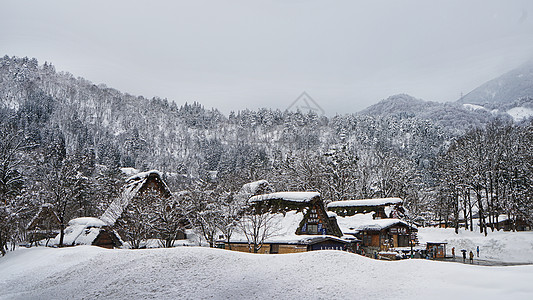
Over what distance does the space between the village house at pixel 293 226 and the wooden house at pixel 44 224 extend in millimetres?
21474

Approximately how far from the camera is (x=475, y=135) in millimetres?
56188

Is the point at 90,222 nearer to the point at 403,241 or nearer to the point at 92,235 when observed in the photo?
the point at 92,235

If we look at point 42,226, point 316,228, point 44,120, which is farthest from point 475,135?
point 44,120

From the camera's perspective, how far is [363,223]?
47.7 meters

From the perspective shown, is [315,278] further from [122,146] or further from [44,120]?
[122,146]

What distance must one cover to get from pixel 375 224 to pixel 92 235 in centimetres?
3319

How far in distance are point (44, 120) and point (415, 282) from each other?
17894cm

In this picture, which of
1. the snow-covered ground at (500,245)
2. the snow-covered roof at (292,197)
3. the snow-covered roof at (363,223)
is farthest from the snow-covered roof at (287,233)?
the snow-covered ground at (500,245)

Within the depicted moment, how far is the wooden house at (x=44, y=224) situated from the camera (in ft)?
134

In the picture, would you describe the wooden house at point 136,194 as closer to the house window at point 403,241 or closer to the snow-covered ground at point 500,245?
the house window at point 403,241

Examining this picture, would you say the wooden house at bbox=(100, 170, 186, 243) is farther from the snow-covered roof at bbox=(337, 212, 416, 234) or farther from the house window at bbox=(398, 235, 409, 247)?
the house window at bbox=(398, 235, 409, 247)

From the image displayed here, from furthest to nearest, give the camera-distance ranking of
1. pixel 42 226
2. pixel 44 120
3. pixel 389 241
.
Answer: pixel 44 120
pixel 389 241
pixel 42 226

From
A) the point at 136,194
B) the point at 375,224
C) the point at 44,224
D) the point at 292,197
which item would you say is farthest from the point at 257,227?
the point at 44,224

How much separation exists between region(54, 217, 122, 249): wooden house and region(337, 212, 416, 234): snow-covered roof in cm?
2832
